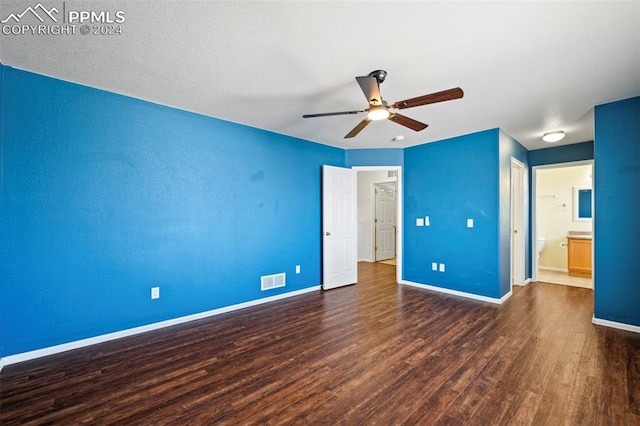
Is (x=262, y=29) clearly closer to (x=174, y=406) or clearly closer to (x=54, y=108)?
(x=54, y=108)

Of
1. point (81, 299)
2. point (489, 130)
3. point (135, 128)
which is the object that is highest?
point (489, 130)

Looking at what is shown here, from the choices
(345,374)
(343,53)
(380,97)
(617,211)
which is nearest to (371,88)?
(380,97)

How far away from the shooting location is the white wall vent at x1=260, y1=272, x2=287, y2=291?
4.09 m

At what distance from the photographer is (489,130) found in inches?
163

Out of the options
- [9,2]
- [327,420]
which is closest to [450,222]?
[327,420]

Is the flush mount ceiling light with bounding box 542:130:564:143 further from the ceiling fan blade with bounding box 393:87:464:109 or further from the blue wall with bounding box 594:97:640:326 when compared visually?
the ceiling fan blade with bounding box 393:87:464:109

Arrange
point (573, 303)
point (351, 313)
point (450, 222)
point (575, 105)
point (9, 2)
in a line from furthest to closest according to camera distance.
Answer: point (450, 222) → point (573, 303) → point (351, 313) → point (575, 105) → point (9, 2)

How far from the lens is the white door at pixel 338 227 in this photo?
481cm

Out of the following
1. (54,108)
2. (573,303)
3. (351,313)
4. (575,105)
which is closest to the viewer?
(54,108)

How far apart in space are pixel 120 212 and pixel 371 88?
2.80 meters

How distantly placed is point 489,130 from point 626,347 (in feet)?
9.71

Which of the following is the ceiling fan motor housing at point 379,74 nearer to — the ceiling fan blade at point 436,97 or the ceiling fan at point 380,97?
the ceiling fan at point 380,97

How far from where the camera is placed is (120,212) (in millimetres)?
2928

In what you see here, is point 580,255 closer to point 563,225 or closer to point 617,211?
point 563,225
